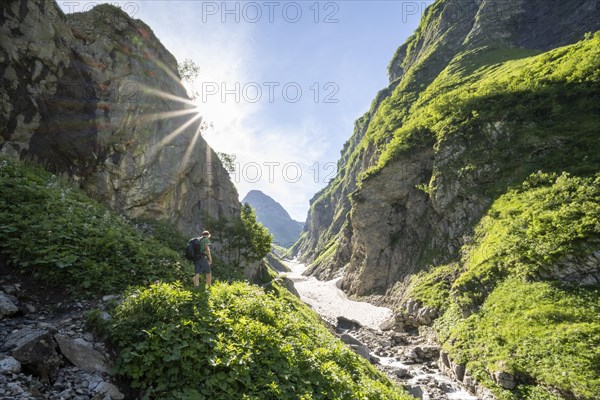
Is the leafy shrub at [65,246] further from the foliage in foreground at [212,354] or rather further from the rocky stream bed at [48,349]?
the foliage in foreground at [212,354]

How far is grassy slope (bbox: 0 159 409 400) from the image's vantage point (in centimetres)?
702

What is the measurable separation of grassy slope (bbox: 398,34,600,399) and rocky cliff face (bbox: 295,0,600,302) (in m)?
0.64

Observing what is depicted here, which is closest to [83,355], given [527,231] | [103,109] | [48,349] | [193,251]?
[48,349]

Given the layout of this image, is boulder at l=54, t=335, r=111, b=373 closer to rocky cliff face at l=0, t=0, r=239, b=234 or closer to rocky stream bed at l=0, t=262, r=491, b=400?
rocky stream bed at l=0, t=262, r=491, b=400

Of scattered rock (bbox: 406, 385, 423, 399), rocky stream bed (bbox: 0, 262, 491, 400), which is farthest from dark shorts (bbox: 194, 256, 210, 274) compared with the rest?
scattered rock (bbox: 406, 385, 423, 399)

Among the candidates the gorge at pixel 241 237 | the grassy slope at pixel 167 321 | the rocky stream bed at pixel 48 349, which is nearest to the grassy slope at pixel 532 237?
the gorge at pixel 241 237

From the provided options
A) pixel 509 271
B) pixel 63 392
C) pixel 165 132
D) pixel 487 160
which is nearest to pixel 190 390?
pixel 63 392

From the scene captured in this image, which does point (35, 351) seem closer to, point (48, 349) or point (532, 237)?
point (48, 349)

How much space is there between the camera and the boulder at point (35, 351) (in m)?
6.06

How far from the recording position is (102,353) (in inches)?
282

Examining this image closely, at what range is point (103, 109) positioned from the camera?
29.8m

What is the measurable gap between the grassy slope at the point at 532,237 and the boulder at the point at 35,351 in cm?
2240

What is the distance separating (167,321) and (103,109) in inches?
1173

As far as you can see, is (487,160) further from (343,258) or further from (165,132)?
(343,258)
